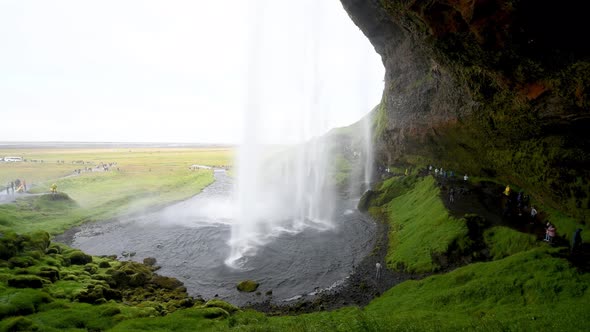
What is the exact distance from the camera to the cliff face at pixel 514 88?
19562 mm

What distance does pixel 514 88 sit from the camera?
2525cm

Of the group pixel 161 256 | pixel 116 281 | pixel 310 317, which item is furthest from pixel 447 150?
pixel 116 281

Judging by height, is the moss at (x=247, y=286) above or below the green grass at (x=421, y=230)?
below

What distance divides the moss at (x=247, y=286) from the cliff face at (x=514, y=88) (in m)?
28.4

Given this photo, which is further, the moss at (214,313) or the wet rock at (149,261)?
the wet rock at (149,261)

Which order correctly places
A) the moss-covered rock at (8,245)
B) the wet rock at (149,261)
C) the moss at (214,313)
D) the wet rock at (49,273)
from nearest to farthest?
the moss at (214,313) → the wet rock at (49,273) → the moss-covered rock at (8,245) → the wet rock at (149,261)

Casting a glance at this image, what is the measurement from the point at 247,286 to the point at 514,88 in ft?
96.8

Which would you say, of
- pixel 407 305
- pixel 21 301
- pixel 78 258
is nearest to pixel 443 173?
pixel 407 305

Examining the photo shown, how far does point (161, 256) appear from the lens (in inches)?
1575

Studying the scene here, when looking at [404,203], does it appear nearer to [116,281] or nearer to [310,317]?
[310,317]

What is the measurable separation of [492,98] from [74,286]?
42487mm

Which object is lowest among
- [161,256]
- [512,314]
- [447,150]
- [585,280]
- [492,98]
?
[161,256]

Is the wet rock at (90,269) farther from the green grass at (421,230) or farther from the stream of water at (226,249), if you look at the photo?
the green grass at (421,230)

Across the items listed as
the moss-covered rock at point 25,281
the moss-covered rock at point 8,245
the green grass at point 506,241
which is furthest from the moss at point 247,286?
the moss-covered rock at point 8,245
